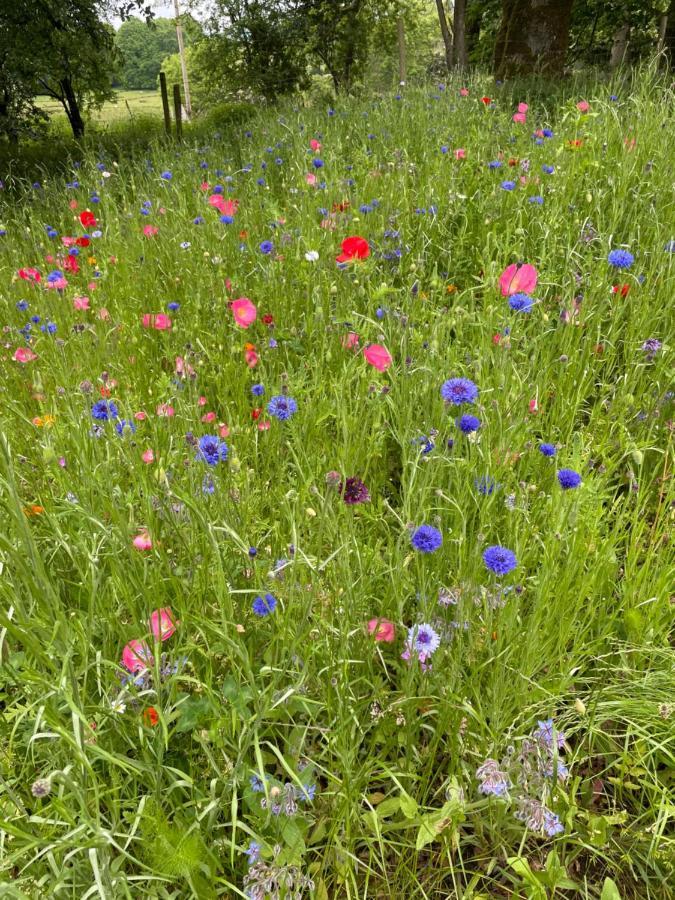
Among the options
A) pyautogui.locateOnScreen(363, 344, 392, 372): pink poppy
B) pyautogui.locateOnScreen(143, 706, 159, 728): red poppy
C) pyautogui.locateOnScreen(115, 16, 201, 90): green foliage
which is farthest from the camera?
pyautogui.locateOnScreen(115, 16, 201, 90): green foliage

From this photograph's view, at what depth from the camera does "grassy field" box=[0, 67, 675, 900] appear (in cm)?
94

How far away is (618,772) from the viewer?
3.69 feet

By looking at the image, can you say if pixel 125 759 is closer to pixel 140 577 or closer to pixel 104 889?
pixel 104 889

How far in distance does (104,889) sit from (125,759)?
0.60ft

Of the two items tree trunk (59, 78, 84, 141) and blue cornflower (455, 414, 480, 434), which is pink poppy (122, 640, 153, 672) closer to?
blue cornflower (455, 414, 480, 434)

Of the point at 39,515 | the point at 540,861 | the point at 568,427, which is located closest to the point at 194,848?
the point at 540,861

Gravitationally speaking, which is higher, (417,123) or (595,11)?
(595,11)

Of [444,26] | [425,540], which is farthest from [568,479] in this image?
[444,26]

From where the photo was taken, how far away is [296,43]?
13.8m

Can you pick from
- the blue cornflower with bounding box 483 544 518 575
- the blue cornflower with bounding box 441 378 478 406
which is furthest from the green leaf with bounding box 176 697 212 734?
the blue cornflower with bounding box 441 378 478 406

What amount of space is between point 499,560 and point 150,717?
68 cm

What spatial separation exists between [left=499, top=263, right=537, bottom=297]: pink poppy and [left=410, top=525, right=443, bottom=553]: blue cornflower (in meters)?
1.06

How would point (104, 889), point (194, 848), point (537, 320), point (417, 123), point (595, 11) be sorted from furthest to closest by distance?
point (595, 11) < point (417, 123) < point (537, 320) < point (194, 848) < point (104, 889)

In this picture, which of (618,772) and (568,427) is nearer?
(618,772)
